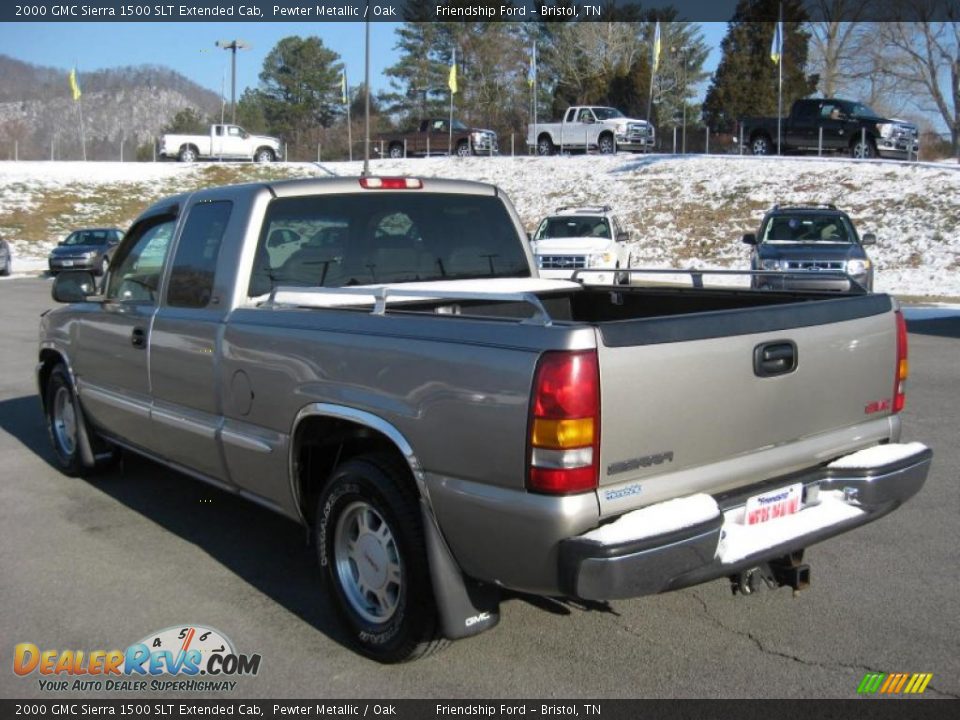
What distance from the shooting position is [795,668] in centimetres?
372

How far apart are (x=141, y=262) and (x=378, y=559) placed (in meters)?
2.76

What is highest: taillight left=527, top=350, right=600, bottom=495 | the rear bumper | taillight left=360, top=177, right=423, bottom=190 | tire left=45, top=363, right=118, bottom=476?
taillight left=360, top=177, right=423, bottom=190

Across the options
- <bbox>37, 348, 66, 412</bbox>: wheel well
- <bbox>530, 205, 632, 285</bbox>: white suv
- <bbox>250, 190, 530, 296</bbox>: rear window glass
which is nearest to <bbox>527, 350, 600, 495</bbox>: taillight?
<bbox>250, 190, 530, 296</bbox>: rear window glass

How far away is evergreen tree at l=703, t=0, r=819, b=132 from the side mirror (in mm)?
50332

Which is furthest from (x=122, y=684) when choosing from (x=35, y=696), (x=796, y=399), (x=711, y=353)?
(x=796, y=399)

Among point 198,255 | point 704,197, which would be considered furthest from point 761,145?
point 198,255

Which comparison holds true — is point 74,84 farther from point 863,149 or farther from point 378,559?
point 378,559

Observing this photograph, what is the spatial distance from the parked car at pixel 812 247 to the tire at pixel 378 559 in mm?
11435

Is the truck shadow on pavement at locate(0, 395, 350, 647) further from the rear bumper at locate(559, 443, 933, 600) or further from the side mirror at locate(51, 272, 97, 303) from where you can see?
the rear bumper at locate(559, 443, 933, 600)

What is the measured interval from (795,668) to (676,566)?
935mm

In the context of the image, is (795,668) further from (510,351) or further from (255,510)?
(255,510)

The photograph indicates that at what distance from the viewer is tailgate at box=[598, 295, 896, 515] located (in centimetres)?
317
